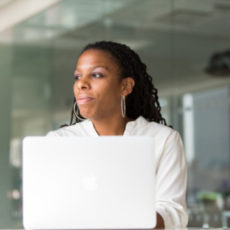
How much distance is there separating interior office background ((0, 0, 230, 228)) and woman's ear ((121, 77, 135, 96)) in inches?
119

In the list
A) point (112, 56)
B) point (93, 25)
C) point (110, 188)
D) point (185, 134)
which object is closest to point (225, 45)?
point (185, 134)

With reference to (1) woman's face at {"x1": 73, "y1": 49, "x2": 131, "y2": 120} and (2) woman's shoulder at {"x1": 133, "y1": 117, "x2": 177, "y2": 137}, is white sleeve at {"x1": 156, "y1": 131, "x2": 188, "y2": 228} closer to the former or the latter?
(2) woman's shoulder at {"x1": 133, "y1": 117, "x2": 177, "y2": 137}

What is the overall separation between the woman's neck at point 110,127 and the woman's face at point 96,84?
0.04 metres

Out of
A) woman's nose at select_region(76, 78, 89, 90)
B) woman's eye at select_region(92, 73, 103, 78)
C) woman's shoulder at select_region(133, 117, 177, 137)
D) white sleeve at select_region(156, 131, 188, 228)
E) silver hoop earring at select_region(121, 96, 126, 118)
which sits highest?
woman's eye at select_region(92, 73, 103, 78)

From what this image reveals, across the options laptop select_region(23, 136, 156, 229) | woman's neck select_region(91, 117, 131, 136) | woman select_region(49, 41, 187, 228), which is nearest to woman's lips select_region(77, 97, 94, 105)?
woman select_region(49, 41, 187, 228)

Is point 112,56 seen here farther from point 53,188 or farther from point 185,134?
point 185,134

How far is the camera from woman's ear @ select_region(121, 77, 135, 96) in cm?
216

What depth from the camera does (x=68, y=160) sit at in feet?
4.77

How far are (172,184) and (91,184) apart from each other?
534 mm

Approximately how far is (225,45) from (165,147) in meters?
4.16

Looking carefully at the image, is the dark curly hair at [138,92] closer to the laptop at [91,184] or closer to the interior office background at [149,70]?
the laptop at [91,184]

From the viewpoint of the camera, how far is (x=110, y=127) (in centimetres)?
216

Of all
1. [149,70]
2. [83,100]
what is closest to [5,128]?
[149,70]

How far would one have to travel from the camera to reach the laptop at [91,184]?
1438mm
